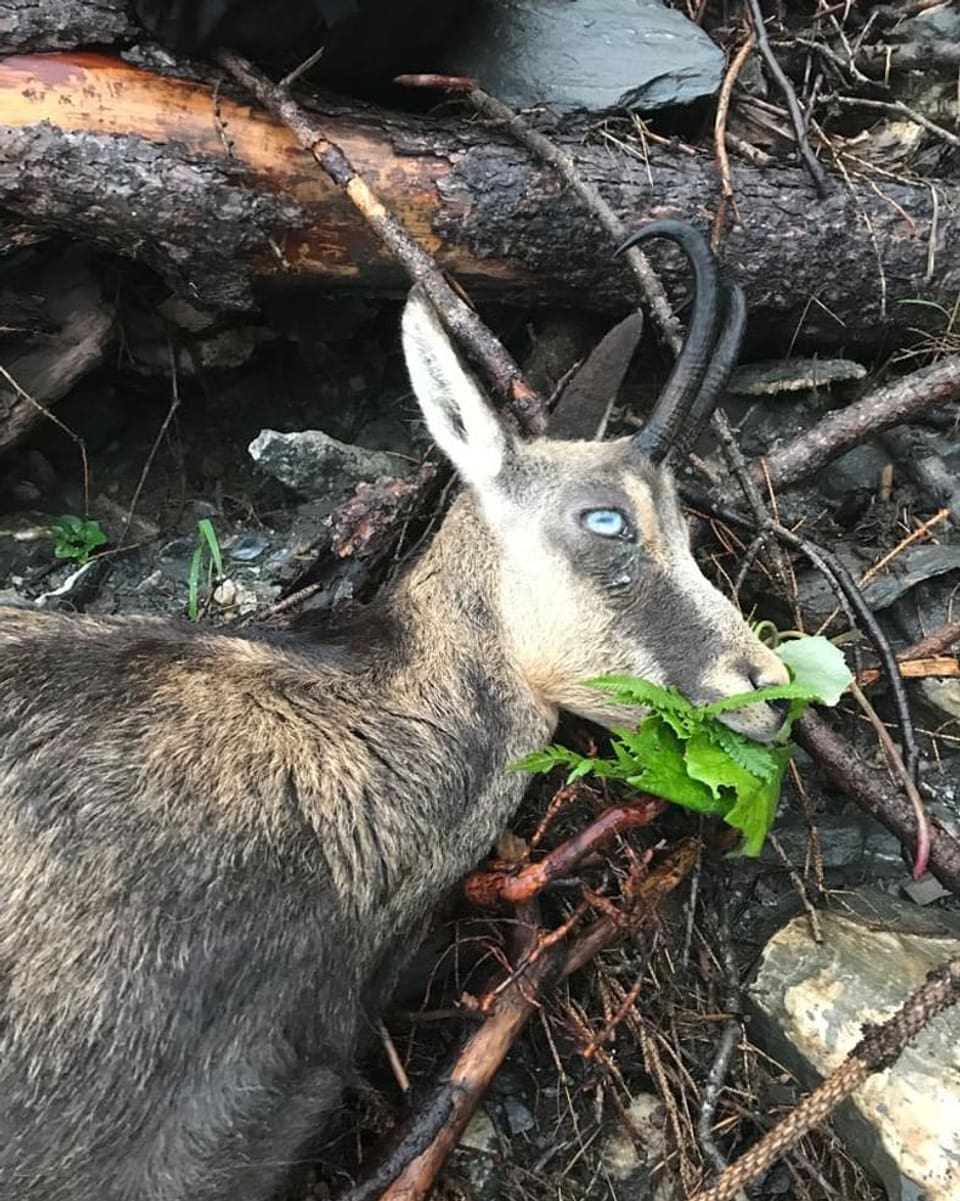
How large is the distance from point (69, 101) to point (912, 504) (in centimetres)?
372

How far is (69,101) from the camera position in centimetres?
420

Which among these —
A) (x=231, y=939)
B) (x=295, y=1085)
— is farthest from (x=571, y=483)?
(x=295, y=1085)

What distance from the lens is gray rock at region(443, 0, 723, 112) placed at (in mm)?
4863

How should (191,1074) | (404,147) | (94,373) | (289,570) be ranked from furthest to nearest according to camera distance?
(94,373)
(289,570)
(404,147)
(191,1074)

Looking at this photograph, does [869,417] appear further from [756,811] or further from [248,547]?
[248,547]

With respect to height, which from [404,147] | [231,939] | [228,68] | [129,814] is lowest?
[231,939]

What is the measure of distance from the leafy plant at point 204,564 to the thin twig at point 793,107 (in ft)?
9.65

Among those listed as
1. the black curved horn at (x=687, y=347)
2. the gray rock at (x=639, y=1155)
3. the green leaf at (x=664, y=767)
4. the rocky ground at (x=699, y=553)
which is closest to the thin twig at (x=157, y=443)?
the rocky ground at (x=699, y=553)

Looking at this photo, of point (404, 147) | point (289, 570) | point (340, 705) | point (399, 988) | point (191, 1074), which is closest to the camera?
point (191, 1074)

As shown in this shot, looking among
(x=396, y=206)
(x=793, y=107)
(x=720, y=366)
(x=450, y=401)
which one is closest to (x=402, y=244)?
(x=396, y=206)

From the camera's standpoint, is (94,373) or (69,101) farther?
(94,373)

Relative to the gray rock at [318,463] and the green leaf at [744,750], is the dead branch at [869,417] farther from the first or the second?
the gray rock at [318,463]

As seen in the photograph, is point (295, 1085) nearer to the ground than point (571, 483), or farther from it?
nearer to the ground

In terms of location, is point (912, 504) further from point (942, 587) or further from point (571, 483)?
point (571, 483)
